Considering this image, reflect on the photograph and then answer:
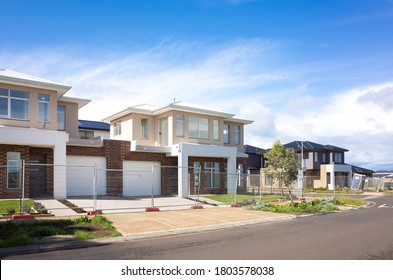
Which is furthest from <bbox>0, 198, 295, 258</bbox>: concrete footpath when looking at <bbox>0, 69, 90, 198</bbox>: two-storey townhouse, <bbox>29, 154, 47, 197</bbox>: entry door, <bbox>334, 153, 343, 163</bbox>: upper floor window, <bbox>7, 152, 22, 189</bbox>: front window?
<bbox>334, 153, 343, 163</bbox>: upper floor window

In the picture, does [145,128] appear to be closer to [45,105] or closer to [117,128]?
[117,128]

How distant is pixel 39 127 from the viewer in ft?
73.6

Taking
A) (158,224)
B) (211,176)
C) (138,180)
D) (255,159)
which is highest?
(255,159)

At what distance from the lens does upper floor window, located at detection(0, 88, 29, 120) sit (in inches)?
842

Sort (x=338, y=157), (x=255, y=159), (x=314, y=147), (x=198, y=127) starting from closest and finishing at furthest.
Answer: (x=198, y=127) < (x=314, y=147) < (x=338, y=157) < (x=255, y=159)

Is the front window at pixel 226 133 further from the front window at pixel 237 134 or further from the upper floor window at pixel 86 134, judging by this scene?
the upper floor window at pixel 86 134

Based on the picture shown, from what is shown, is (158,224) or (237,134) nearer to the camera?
(158,224)

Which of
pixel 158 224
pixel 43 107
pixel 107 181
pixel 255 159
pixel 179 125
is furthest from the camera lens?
pixel 255 159

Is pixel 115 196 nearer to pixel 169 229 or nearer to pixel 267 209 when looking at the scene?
pixel 267 209

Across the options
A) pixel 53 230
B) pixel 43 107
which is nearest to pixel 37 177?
pixel 43 107

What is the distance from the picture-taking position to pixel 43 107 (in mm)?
22766

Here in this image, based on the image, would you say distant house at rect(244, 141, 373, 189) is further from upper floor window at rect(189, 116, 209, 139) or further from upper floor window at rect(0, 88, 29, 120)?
upper floor window at rect(0, 88, 29, 120)

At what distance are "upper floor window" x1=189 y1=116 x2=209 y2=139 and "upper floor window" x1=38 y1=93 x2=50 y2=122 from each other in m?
10.4

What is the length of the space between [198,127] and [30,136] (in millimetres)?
12586
